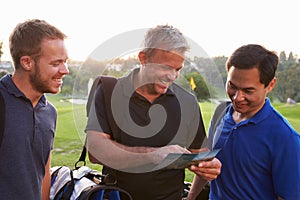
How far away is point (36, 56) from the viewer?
1731mm

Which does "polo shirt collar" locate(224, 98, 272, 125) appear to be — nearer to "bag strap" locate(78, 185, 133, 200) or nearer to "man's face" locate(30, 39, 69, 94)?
"bag strap" locate(78, 185, 133, 200)

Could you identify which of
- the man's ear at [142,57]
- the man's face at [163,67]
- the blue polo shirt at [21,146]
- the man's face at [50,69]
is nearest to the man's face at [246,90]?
the man's face at [163,67]

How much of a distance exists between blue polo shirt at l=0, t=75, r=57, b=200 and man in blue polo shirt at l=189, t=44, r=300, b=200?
857 millimetres

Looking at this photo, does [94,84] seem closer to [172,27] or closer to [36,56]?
[36,56]

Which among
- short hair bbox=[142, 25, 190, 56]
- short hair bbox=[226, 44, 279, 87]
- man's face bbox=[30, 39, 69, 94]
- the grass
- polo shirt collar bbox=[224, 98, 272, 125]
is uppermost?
short hair bbox=[142, 25, 190, 56]

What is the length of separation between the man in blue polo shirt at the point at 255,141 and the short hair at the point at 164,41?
0.29 metres

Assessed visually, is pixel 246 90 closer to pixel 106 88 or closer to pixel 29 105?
pixel 106 88

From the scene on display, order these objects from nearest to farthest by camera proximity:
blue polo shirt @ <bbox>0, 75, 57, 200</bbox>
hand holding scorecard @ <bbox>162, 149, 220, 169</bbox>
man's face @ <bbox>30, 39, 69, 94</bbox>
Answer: hand holding scorecard @ <bbox>162, 149, 220, 169</bbox>
blue polo shirt @ <bbox>0, 75, 57, 200</bbox>
man's face @ <bbox>30, 39, 69, 94</bbox>

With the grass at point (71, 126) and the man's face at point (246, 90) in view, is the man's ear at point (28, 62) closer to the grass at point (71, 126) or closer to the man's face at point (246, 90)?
the grass at point (71, 126)

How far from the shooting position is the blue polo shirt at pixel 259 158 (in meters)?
1.66

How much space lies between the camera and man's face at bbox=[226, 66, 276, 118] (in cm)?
179

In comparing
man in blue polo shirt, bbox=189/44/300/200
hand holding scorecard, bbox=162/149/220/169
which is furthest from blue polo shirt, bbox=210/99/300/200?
hand holding scorecard, bbox=162/149/220/169

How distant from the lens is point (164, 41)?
5.80 ft

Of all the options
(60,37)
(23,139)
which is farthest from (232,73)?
(23,139)
